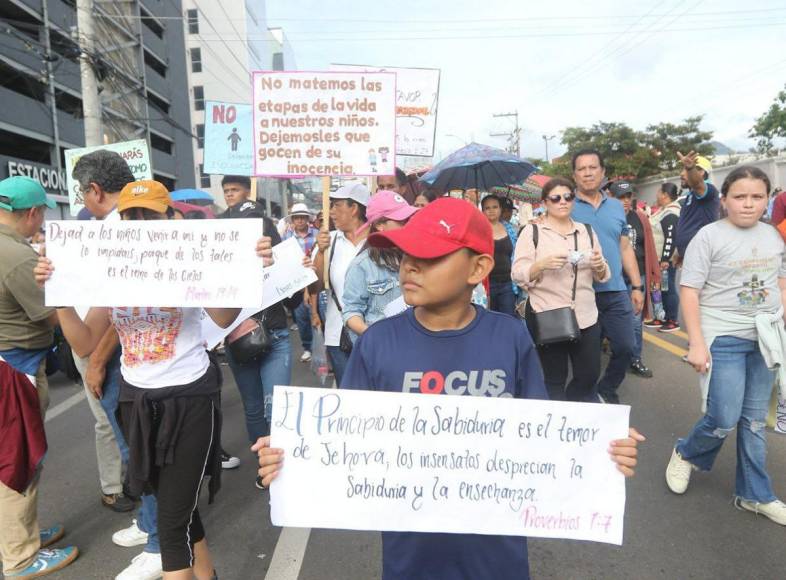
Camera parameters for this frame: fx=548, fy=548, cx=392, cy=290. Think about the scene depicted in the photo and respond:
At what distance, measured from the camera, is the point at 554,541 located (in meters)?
2.91

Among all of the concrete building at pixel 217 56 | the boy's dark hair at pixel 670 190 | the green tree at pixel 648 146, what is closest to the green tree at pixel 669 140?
the green tree at pixel 648 146

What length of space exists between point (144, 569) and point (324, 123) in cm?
287

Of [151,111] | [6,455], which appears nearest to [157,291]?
[6,455]

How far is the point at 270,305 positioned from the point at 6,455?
4.98 ft

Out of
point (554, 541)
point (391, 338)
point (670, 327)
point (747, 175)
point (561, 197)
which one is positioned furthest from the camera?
point (670, 327)

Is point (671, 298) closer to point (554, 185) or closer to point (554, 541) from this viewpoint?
point (554, 185)

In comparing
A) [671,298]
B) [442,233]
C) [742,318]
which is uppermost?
[442,233]

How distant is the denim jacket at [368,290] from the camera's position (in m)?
2.98

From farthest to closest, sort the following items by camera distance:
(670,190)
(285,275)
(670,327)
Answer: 1. (670,190)
2. (670,327)
3. (285,275)

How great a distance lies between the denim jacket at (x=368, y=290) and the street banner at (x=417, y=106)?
16.4ft

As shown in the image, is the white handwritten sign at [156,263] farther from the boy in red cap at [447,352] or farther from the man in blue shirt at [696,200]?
the man in blue shirt at [696,200]

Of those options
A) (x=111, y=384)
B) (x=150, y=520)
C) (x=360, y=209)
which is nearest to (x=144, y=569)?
(x=150, y=520)

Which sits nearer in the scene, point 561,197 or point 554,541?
point 554,541

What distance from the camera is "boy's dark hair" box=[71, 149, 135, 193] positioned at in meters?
2.59
